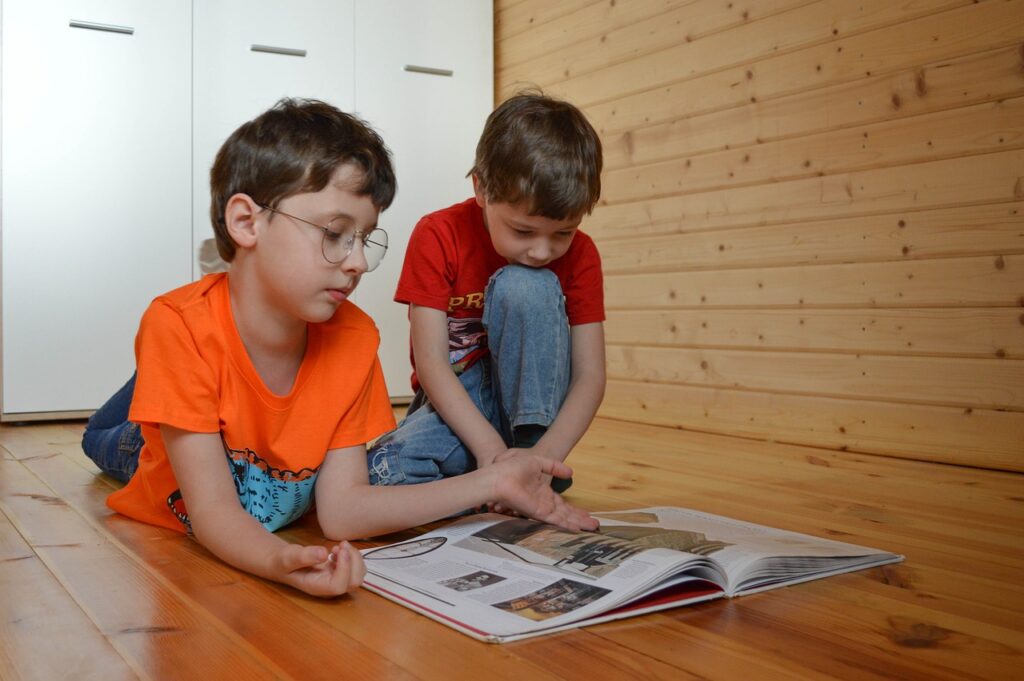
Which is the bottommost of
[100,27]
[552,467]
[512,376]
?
[552,467]

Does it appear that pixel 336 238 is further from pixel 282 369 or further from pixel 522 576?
pixel 522 576

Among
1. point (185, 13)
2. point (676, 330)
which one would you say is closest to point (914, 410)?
point (676, 330)

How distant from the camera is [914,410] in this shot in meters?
2.25

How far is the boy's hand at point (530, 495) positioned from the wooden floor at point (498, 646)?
256mm

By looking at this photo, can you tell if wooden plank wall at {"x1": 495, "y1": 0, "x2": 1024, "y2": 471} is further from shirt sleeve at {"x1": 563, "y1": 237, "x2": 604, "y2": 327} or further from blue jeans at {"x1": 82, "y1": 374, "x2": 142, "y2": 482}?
blue jeans at {"x1": 82, "y1": 374, "x2": 142, "y2": 482}

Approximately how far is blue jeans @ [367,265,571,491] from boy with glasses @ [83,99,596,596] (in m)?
0.22

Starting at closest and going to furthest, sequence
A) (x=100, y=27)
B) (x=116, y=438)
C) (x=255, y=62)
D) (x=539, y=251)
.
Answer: (x=539, y=251) < (x=116, y=438) < (x=100, y=27) < (x=255, y=62)

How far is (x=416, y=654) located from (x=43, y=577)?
1.94 feet

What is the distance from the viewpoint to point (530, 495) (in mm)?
1320

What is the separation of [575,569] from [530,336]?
0.57 meters

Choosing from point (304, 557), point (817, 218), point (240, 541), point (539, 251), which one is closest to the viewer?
point (304, 557)

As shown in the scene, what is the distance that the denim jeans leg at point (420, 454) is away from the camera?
1646 mm

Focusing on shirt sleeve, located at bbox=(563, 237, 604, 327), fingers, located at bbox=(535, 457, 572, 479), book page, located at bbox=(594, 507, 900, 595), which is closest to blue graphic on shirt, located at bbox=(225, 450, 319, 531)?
fingers, located at bbox=(535, 457, 572, 479)

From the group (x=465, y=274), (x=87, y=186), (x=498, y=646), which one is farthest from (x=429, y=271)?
(x=87, y=186)
